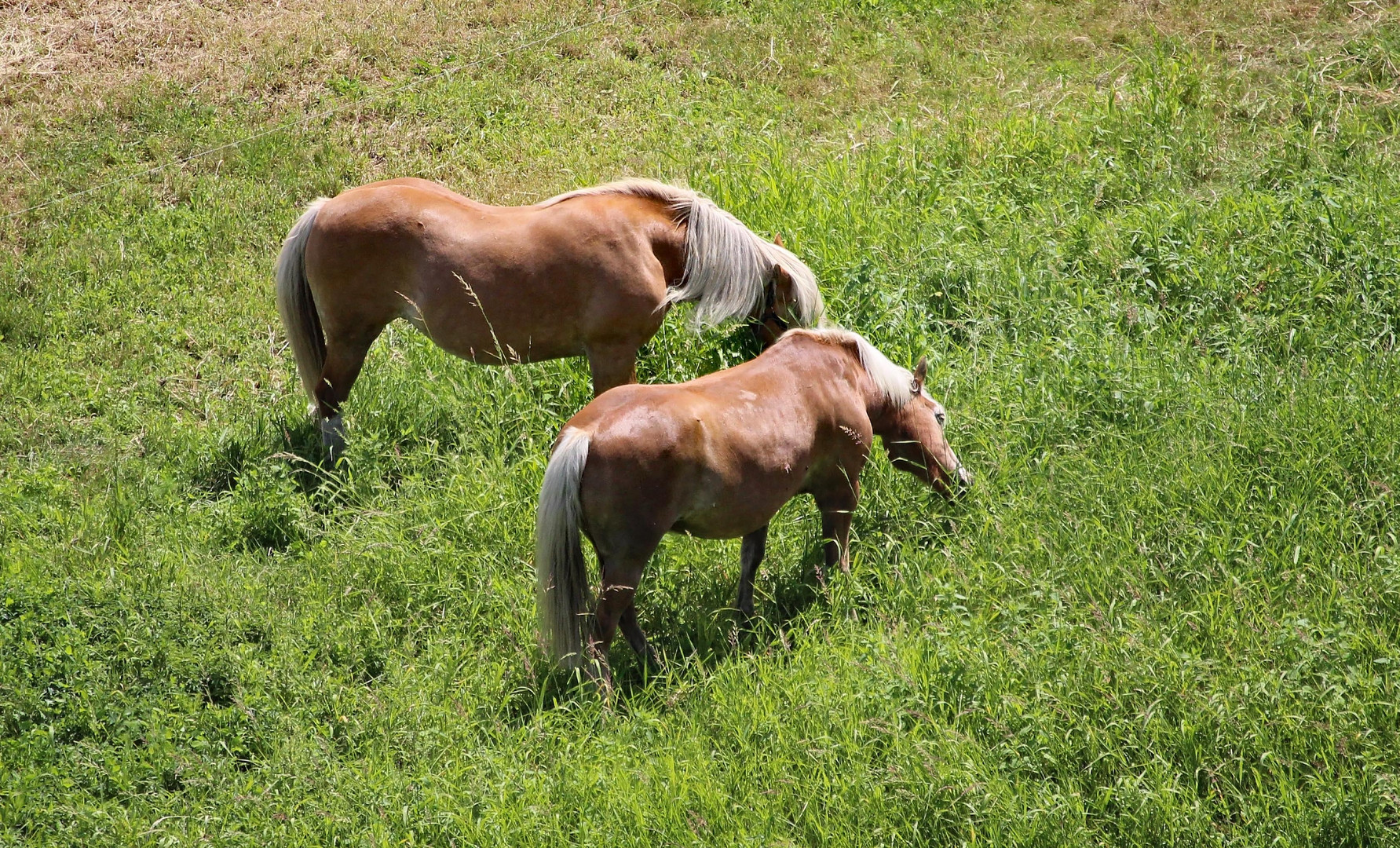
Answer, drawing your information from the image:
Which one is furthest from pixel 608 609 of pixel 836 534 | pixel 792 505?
pixel 792 505

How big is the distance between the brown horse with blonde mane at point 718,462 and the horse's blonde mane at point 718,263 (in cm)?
83

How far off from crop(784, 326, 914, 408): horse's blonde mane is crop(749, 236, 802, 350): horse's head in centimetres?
83

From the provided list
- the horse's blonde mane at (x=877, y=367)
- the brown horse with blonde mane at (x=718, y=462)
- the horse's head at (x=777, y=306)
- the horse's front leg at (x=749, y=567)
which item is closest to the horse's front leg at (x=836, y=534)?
the brown horse with blonde mane at (x=718, y=462)

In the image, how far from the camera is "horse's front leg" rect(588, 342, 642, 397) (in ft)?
19.1

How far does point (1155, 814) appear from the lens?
349 centimetres

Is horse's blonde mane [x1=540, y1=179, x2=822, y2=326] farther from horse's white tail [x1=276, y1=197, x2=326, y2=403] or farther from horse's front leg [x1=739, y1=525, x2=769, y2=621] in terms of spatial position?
horse's front leg [x1=739, y1=525, x2=769, y2=621]

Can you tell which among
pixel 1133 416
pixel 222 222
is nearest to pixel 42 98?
pixel 222 222

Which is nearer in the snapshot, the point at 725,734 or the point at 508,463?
the point at 725,734

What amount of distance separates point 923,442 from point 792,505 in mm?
742

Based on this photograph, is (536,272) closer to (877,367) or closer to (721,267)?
(721,267)

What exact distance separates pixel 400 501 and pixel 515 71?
547cm

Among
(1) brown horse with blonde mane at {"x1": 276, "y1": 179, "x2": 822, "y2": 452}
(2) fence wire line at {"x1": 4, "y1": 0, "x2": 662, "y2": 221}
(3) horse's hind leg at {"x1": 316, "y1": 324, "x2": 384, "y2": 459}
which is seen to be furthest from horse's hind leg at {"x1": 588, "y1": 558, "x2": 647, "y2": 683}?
(2) fence wire line at {"x1": 4, "y1": 0, "x2": 662, "y2": 221}

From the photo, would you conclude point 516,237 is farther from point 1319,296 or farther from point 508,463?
point 1319,296

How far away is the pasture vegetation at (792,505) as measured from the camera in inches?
151
